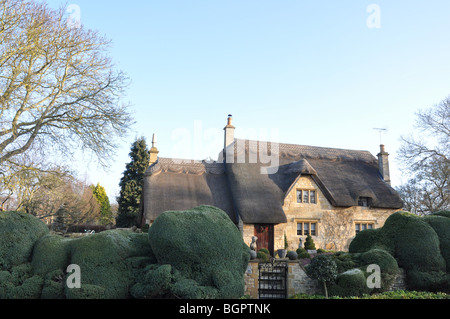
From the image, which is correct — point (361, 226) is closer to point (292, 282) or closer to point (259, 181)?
point (259, 181)

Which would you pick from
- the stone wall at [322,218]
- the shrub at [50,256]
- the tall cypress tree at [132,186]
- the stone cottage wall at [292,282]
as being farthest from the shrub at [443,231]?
the tall cypress tree at [132,186]

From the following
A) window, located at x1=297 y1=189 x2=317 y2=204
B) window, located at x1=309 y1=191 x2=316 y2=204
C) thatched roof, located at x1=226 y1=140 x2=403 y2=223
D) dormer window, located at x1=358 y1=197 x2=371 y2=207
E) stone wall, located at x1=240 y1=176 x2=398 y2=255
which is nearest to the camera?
thatched roof, located at x1=226 y1=140 x2=403 y2=223

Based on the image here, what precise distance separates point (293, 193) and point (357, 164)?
316 inches

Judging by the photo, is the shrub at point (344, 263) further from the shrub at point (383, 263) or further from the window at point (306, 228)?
the window at point (306, 228)

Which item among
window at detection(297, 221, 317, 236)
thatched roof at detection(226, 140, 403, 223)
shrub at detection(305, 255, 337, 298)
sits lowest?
shrub at detection(305, 255, 337, 298)

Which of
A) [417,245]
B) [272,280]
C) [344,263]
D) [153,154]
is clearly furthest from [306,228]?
[153,154]

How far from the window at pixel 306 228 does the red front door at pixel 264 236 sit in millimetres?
2459

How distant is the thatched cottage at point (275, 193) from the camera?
22.2 m

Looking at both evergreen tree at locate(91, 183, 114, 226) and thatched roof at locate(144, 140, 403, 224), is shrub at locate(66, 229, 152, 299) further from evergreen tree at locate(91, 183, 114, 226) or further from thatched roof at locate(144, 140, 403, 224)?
evergreen tree at locate(91, 183, 114, 226)

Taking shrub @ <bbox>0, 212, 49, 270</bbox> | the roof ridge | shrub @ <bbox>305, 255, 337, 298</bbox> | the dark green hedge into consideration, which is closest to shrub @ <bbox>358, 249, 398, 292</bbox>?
shrub @ <bbox>305, 255, 337, 298</bbox>

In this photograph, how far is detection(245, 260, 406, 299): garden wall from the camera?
44.8 feet

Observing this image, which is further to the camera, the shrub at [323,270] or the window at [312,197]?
the window at [312,197]

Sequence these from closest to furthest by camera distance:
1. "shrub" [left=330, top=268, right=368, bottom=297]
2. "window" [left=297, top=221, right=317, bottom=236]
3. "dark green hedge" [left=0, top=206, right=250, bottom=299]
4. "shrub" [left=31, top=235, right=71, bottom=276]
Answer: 1. "dark green hedge" [left=0, top=206, right=250, bottom=299]
2. "shrub" [left=31, top=235, right=71, bottom=276]
3. "shrub" [left=330, top=268, right=368, bottom=297]
4. "window" [left=297, top=221, right=317, bottom=236]
